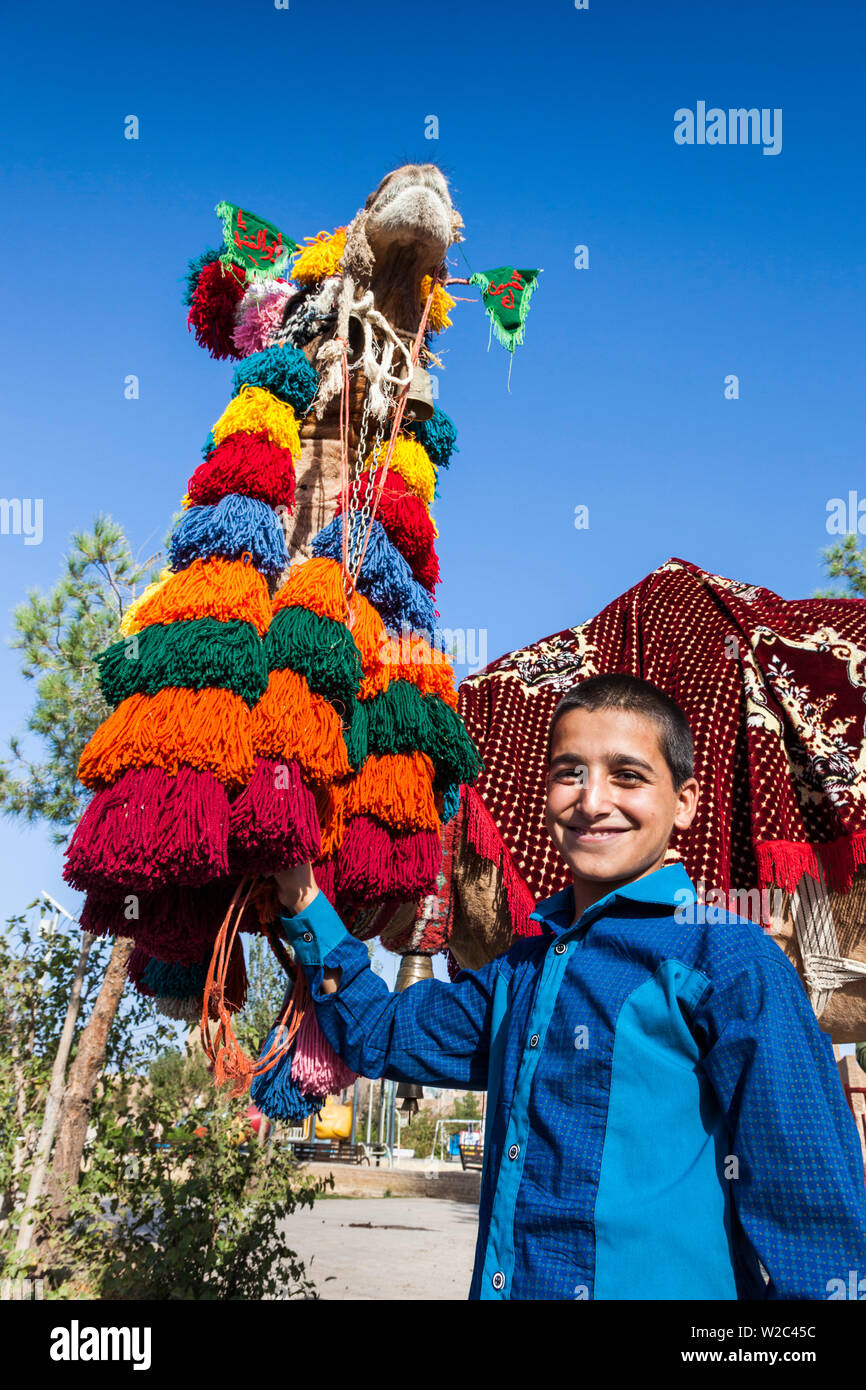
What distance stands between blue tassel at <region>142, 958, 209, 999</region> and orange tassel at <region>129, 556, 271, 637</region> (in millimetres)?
696

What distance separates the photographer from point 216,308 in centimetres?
269

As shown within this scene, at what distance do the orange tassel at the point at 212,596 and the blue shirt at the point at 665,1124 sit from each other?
0.93 metres

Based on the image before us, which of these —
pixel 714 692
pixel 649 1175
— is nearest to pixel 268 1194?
pixel 714 692

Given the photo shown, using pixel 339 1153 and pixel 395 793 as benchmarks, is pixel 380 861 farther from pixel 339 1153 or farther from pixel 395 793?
pixel 339 1153

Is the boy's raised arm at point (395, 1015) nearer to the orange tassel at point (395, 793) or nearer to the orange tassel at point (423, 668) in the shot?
the orange tassel at point (395, 793)

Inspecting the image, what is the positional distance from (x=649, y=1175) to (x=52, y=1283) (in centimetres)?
461

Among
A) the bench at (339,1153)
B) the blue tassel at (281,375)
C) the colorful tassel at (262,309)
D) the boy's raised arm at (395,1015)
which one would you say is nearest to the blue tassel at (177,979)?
the boy's raised arm at (395,1015)

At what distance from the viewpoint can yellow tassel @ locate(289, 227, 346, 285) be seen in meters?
A: 2.49

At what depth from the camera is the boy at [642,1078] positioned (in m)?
1.06

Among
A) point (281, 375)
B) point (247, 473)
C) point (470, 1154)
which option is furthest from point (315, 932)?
point (470, 1154)

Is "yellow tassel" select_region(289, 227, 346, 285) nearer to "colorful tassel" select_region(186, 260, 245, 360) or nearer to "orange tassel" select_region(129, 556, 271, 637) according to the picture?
"colorful tassel" select_region(186, 260, 245, 360)

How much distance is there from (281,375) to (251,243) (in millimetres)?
485

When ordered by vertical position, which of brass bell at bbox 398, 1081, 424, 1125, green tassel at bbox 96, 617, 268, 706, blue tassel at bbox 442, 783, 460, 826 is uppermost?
green tassel at bbox 96, 617, 268, 706

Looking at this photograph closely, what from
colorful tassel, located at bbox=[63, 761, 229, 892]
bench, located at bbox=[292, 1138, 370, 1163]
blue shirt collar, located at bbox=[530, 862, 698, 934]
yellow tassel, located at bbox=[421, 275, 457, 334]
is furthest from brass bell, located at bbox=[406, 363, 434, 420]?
bench, located at bbox=[292, 1138, 370, 1163]
